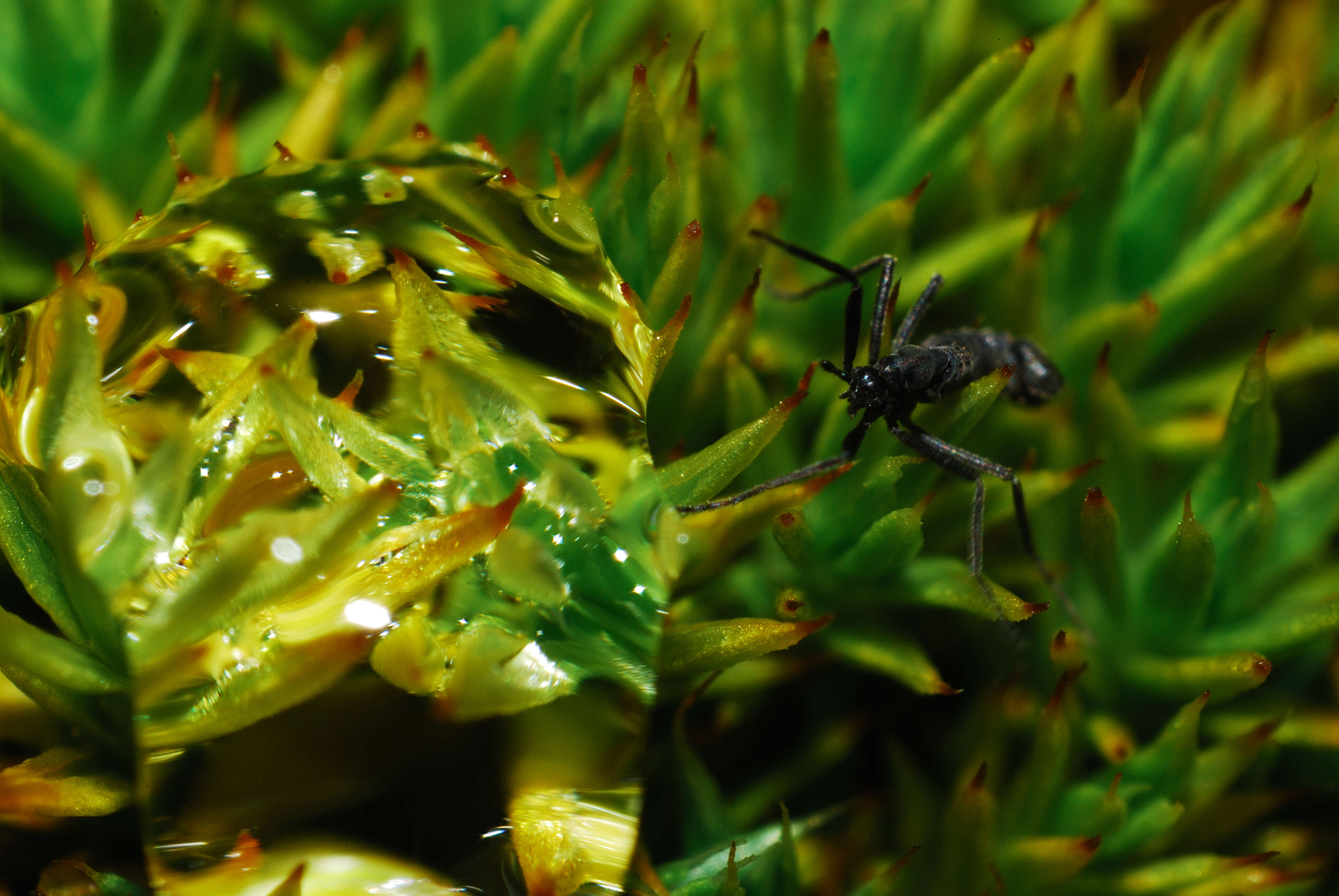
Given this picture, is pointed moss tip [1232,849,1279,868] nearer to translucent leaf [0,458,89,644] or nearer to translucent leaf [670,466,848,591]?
translucent leaf [670,466,848,591]

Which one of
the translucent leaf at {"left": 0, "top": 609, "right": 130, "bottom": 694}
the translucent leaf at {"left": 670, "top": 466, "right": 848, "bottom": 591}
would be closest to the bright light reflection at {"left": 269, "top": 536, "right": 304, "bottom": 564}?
the translucent leaf at {"left": 0, "top": 609, "right": 130, "bottom": 694}

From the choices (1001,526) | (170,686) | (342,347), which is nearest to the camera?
(170,686)

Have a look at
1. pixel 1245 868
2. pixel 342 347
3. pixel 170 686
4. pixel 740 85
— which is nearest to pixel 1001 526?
pixel 1245 868

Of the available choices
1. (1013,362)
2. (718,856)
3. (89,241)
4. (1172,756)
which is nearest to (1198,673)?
(1172,756)

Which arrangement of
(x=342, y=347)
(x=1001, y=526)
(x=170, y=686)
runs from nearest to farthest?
(x=170, y=686) → (x=342, y=347) → (x=1001, y=526)

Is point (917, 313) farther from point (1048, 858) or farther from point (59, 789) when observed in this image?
point (59, 789)

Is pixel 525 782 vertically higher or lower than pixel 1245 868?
higher

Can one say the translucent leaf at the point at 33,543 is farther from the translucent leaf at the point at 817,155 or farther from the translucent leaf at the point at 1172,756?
the translucent leaf at the point at 1172,756

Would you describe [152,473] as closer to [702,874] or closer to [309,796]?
[309,796]
